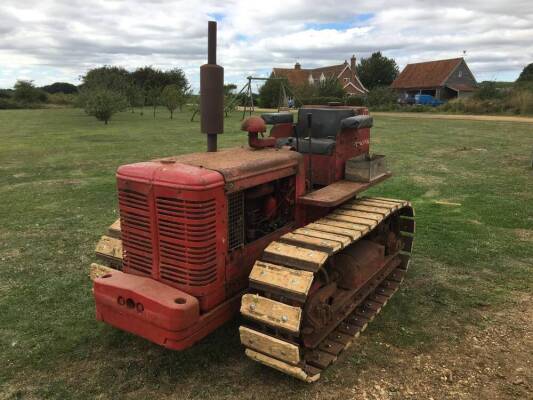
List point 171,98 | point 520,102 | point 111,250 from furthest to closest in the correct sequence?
1. point 171,98
2. point 520,102
3. point 111,250

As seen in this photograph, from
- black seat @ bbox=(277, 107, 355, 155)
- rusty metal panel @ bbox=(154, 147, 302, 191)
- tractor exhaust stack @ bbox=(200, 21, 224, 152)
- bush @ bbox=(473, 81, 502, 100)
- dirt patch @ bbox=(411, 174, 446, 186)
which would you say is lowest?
dirt patch @ bbox=(411, 174, 446, 186)

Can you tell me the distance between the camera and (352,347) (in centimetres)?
434

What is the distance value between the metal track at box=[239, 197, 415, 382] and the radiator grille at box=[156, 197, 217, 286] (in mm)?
414

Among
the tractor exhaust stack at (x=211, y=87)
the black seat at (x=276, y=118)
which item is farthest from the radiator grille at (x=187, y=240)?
the black seat at (x=276, y=118)

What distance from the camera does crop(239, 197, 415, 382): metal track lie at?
3.55 m

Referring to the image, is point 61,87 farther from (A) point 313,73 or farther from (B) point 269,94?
(B) point 269,94

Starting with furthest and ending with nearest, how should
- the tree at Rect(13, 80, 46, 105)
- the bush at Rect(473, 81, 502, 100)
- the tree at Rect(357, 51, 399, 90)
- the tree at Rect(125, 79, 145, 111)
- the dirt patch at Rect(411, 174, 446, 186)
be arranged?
the tree at Rect(357, 51, 399, 90) < the tree at Rect(13, 80, 46, 105) < the tree at Rect(125, 79, 145, 111) < the bush at Rect(473, 81, 502, 100) < the dirt patch at Rect(411, 174, 446, 186)

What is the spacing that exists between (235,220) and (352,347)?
1.68 meters

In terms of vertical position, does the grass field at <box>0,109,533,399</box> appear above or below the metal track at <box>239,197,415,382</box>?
below

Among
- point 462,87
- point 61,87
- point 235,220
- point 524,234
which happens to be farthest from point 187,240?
point 61,87

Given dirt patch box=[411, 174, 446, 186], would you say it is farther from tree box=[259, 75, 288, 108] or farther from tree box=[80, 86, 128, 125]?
tree box=[259, 75, 288, 108]

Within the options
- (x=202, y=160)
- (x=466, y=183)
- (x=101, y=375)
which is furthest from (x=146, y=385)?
(x=466, y=183)

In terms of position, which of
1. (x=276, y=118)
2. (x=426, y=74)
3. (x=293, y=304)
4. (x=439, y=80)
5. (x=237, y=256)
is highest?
(x=426, y=74)

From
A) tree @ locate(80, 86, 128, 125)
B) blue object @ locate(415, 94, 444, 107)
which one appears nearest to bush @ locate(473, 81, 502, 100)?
blue object @ locate(415, 94, 444, 107)
